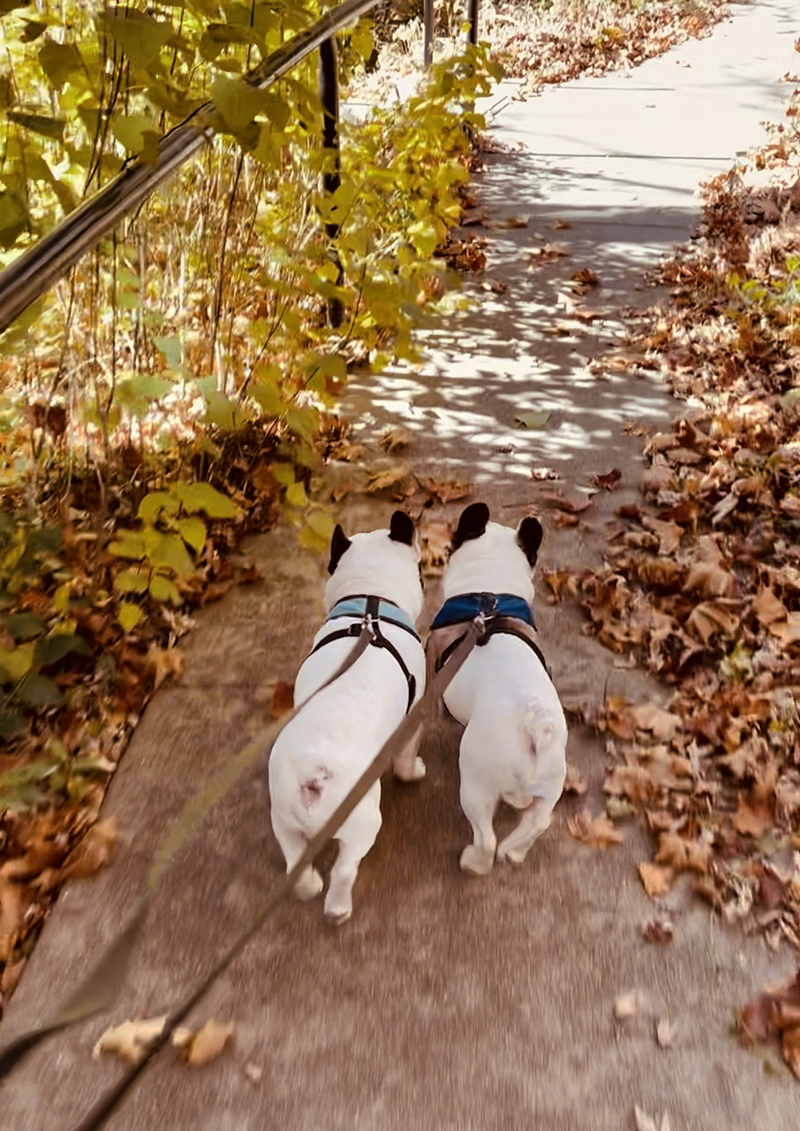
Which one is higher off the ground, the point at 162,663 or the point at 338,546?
the point at 338,546

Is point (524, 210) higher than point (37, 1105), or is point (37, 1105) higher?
point (524, 210)

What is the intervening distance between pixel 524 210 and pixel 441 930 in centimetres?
684

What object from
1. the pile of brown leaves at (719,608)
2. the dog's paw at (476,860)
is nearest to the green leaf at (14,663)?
the dog's paw at (476,860)

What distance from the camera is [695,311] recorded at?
5.79 metres

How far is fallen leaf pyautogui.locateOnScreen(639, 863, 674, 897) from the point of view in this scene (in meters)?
2.52

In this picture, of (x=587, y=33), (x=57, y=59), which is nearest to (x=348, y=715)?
(x=57, y=59)

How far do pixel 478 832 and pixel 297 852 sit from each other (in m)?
0.54

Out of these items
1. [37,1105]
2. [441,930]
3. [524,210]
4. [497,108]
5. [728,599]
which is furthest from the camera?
[497,108]

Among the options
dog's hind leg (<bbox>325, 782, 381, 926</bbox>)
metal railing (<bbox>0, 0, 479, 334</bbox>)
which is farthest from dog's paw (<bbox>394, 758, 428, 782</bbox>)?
metal railing (<bbox>0, 0, 479, 334</bbox>)

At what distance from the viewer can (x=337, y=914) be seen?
2.36 m

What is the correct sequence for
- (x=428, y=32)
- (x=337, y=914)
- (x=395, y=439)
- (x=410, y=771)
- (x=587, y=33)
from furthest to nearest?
(x=587, y=33), (x=428, y=32), (x=395, y=439), (x=410, y=771), (x=337, y=914)

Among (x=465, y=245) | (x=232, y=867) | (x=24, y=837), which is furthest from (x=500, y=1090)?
(x=465, y=245)

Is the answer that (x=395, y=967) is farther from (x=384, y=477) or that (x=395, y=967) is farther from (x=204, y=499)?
(x=384, y=477)

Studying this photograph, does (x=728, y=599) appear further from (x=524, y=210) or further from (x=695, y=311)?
(x=524, y=210)
